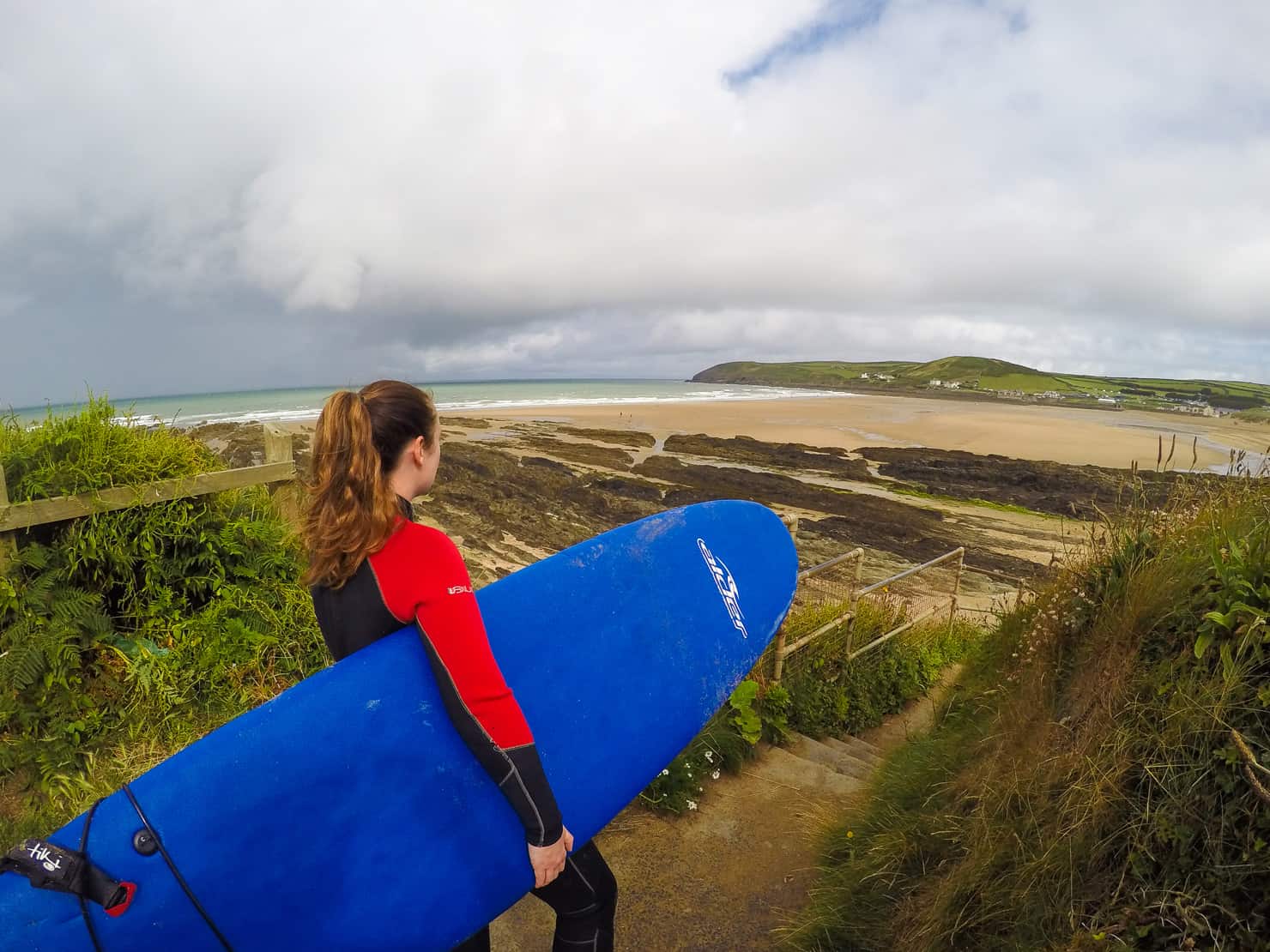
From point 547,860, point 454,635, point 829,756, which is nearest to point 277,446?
point 454,635

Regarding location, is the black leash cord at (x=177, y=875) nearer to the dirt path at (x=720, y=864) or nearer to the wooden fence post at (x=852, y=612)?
the dirt path at (x=720, y=864)

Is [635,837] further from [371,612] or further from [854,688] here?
[854,688]

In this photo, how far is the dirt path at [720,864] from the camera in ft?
7.68

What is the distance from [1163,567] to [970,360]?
118 m

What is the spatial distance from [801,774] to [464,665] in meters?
2.72

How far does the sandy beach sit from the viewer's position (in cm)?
2631

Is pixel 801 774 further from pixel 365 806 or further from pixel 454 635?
pixel 454 635

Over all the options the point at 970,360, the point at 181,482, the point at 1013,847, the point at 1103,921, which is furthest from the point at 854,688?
the point at 970,360

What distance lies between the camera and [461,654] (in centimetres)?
128

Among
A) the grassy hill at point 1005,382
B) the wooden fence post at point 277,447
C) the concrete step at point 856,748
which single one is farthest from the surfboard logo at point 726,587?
the grassy hill at point 1005,382

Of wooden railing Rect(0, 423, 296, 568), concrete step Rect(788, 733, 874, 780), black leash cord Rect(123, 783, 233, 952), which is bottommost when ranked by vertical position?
concrete step Rect(788, 733, 874, 780)

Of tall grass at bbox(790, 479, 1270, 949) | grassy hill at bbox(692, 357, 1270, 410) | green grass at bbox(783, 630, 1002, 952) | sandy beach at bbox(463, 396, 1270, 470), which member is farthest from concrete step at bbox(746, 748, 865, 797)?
grassy hill at bbox(692, 357, 1270, 410)

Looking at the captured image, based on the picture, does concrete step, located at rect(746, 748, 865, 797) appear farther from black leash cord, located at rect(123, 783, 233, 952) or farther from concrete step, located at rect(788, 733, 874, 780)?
black leash cord, located at rect(123, 783, 233, 952)

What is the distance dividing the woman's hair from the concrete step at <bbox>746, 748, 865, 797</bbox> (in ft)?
9.03
